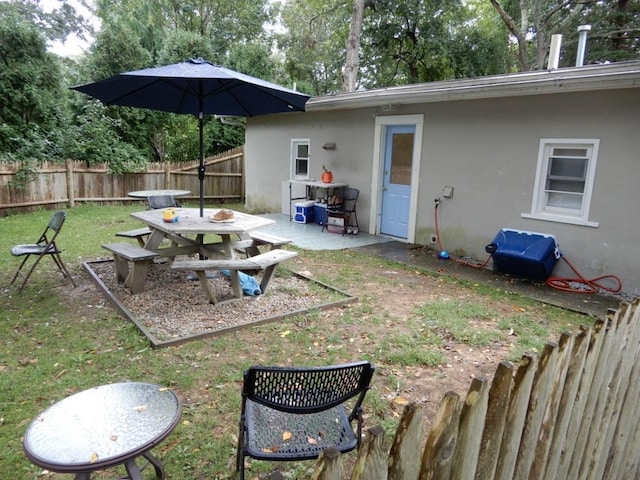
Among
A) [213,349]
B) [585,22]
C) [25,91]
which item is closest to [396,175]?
[213,349]

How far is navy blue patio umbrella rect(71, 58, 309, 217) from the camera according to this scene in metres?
4.18

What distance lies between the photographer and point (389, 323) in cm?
424

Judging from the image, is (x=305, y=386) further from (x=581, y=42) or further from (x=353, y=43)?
(x=353, y=43)

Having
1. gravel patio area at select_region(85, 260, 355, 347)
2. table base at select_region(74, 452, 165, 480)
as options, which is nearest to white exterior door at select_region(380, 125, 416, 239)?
gravel patio area at select_region(85, 260, 355, 347)

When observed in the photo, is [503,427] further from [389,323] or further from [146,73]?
[146,73]

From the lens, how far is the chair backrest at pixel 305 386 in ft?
5.73

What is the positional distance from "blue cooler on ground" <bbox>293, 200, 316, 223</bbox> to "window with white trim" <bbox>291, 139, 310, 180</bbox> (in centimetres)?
95

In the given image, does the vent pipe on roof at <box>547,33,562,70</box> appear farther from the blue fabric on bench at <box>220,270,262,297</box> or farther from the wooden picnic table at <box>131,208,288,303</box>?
the blue fabric on bench at <box>220,270,262,297</box>

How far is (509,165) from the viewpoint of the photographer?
21.1ft

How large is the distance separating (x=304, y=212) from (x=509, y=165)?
4782 millimetres


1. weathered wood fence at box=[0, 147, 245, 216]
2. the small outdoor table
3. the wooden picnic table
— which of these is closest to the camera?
the small outdoor table

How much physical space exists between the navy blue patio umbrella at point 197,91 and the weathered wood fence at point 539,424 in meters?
3.77

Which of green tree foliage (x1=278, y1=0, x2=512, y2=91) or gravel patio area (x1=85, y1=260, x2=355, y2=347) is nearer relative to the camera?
gravel patio area (x1=85, y1=260, x2=355, y2=347)

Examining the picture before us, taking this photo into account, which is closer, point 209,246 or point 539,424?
point 539,424
